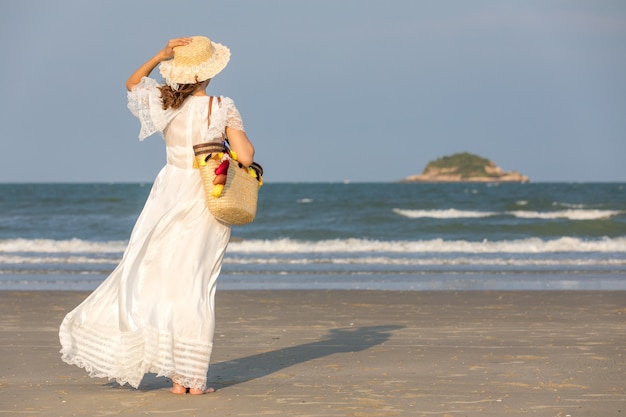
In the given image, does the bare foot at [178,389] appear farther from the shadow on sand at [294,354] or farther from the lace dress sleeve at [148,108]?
the lace dress sleeve at [148,108]

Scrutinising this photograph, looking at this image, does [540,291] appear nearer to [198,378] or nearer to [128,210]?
[198,378]

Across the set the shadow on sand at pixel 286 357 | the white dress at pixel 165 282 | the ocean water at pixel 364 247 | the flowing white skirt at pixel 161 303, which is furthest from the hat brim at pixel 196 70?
the ocean water at pixel 364 247

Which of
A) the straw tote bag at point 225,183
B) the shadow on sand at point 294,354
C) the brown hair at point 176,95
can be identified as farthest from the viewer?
the shadow on sand at point 294,354

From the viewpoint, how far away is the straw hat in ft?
16.4

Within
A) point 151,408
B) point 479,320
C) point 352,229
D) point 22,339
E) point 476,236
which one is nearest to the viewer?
point 151,408

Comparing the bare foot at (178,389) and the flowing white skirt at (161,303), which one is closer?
the flowing white skirt at (161,303)

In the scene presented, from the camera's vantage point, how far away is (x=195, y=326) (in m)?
5.04

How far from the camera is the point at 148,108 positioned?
5109 mm

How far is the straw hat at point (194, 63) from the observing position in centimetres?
499

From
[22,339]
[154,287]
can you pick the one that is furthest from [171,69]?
[22,339]

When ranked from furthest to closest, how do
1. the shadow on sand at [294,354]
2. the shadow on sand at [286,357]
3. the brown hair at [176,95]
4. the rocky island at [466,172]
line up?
1. the rocky island at [466,172]
2. the shadow on sand at [294,354]
3. the shadow on sand at [286,357]
4. the brown hair at [176,95]

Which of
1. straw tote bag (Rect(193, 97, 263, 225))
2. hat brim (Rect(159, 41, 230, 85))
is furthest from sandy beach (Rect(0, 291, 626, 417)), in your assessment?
hat brim (Rect(159, 41, 230, 85))

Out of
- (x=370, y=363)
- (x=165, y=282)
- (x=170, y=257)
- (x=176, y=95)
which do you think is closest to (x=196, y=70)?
(x=176, y=95)

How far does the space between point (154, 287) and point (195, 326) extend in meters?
0.31
